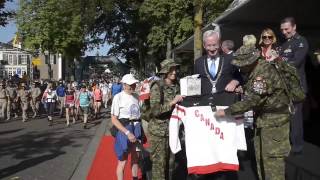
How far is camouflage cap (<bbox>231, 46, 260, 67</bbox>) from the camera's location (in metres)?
5.26

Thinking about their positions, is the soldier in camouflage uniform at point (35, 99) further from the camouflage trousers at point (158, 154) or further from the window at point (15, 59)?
the window at point (15, 59)

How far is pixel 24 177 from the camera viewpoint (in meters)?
9.23

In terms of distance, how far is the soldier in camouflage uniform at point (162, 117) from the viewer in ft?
20.3

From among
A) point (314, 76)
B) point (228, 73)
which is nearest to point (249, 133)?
point (314, 76)

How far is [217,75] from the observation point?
5.72 meters

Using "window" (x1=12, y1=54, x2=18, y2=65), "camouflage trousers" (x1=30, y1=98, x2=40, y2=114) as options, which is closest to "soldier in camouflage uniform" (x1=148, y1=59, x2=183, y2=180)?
"camouflage trousers" (x1=30, y1=98, x2=40, y2=114)

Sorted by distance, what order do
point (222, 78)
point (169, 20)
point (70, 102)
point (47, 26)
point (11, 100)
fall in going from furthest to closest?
point (47, 26), point (169, 20), point (11, 100), point (70, 102), point (222, 78)

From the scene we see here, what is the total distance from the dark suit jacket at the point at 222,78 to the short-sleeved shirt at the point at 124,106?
179 cm

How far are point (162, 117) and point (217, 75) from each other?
995mm

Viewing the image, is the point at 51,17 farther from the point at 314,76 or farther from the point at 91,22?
the point at 314,76

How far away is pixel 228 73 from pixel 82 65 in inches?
1836

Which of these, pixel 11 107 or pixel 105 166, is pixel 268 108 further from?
pixel 11 107

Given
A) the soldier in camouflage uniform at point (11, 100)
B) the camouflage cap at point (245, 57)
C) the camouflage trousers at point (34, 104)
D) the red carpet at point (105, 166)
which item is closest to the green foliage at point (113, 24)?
the red carpet at point (105, 166)

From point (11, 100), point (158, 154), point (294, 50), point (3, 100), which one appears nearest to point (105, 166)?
point (158, 154)
